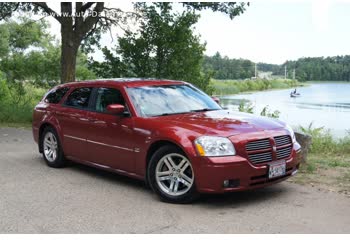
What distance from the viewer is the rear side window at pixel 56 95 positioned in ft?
27.6

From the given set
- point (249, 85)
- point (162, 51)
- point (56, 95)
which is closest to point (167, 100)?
point (56, 95)

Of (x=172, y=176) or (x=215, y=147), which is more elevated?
(x=215, y=147)

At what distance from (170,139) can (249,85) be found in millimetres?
45111

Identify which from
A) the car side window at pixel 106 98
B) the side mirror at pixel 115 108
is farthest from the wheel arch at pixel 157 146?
the car side window at pixel 106 98

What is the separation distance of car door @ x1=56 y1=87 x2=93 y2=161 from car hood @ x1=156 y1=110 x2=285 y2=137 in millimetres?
1680

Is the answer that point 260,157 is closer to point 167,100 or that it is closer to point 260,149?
point 260,149

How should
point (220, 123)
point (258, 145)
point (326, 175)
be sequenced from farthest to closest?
point (326, 175) → point (220, 123) → point (258, 145)

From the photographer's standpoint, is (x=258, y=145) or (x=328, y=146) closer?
(x=258, y=145)

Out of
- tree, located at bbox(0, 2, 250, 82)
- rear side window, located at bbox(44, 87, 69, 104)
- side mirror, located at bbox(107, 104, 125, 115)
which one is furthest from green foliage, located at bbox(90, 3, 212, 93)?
side mirror, located at bbox(107, 104, 125, 115)

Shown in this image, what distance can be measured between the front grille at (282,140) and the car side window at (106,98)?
227 centimetres

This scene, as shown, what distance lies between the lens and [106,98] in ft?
23.9

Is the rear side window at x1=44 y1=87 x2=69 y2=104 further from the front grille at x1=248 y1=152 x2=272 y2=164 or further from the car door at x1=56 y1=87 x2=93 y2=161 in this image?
the front grille at x1=248 y1=152 x2=272 y2=164

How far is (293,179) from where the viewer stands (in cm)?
729

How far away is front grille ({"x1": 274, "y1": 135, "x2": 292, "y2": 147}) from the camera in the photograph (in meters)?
6.04
